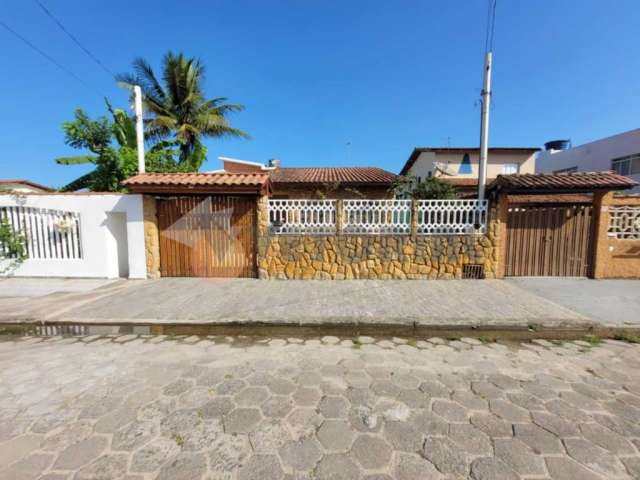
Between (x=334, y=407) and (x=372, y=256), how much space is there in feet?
17.9

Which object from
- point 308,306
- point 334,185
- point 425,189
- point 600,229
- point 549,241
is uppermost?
point 334,185

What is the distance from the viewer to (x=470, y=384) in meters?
2.95

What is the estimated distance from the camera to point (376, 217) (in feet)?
25.2

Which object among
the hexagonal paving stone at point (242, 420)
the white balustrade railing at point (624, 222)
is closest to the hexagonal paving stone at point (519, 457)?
the hexagonal paving stone at point (242, 420)

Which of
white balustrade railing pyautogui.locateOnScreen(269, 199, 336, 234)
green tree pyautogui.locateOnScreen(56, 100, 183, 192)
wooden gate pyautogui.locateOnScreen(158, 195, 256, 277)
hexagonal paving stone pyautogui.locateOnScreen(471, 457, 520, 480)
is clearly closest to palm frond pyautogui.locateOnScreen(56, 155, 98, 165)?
green tree pyautogui.locateOnScreen(56, 100, 183, 192)

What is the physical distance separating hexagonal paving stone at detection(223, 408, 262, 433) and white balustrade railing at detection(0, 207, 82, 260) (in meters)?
8.10

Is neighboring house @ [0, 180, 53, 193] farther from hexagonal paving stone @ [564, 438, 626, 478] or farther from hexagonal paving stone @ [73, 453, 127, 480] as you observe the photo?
hexagonal paving stone @ [564, 438, 626, 478]

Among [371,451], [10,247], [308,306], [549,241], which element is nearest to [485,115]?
[549,241]

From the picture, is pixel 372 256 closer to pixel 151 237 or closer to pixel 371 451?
pixel 371 451

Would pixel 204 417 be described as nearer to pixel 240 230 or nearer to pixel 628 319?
pixel 240 230

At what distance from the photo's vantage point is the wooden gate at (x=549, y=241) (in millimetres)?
7488

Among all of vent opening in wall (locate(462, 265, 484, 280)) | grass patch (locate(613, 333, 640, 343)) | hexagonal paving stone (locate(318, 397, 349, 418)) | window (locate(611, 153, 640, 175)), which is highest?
window (locate(611, 153, 640, 175))

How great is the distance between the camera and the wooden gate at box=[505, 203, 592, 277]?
7.49 m

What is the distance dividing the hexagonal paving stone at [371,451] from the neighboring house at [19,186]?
10.8 meters
